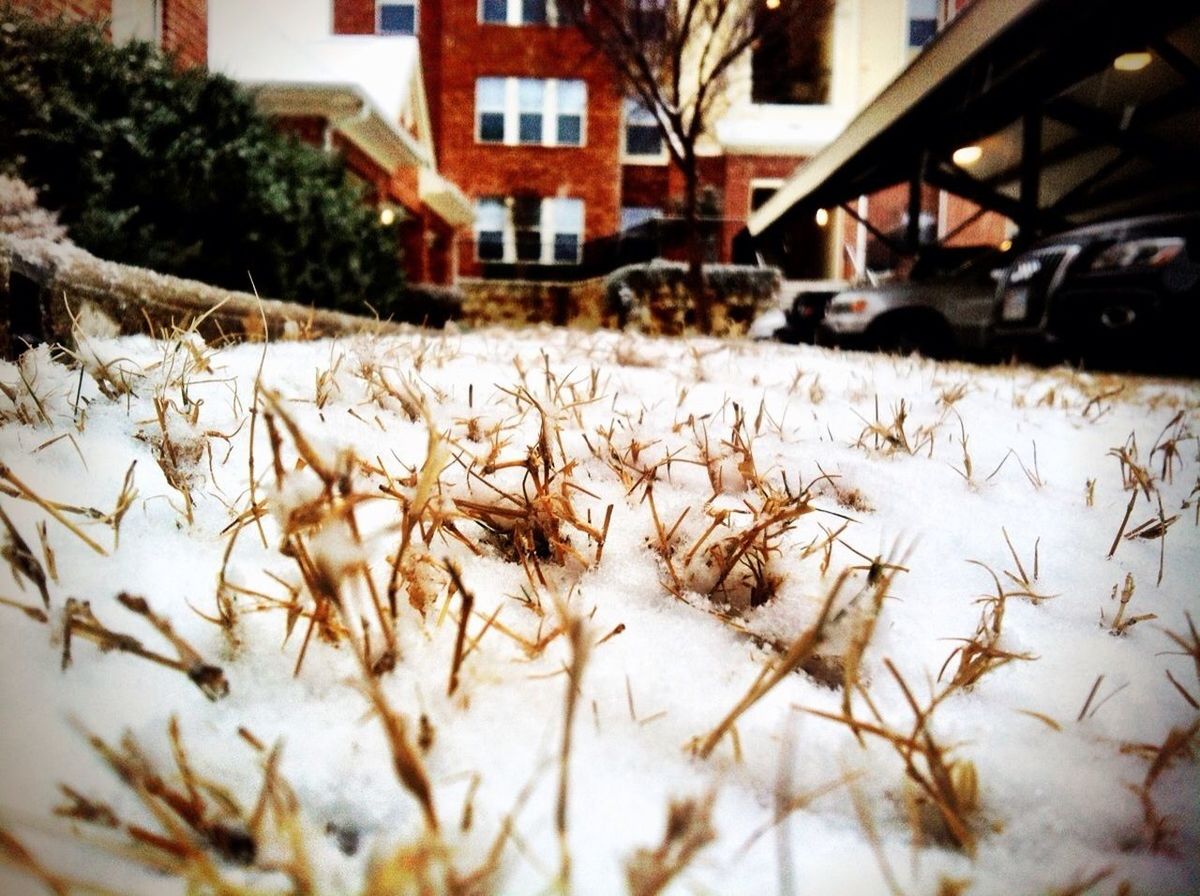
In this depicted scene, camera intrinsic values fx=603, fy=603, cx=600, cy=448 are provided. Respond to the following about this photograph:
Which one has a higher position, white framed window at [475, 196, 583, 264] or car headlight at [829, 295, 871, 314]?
white framed window at [475, 196, 583, 264]

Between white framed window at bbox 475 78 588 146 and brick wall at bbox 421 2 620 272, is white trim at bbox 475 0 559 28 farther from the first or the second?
white framed window at bbox 475 78 588 146

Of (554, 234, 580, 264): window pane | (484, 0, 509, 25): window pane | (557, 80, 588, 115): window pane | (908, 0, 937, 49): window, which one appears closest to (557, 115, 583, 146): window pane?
(557, 80, 588, 115): window pane

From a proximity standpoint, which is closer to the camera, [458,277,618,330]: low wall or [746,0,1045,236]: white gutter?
[746,0,1045,236]: white gutter

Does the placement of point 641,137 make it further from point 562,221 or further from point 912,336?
point 912,336

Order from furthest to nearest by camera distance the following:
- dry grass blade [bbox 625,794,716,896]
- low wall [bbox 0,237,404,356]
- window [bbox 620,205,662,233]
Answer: window [bbox 620,205,662,233], low wall [bbox 0,237,404,356], dry grass blade [bbox 625,794,716,896]

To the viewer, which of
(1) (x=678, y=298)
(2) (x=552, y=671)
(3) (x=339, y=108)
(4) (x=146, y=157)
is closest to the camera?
(2) (x=552, y=671)

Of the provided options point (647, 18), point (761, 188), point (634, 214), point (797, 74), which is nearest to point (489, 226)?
point (634, 214)
